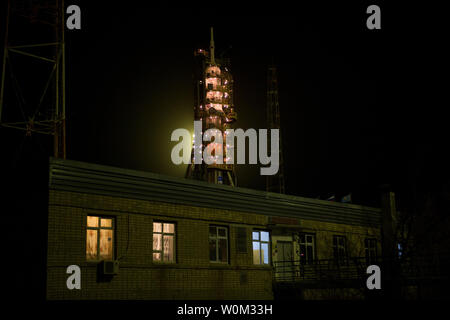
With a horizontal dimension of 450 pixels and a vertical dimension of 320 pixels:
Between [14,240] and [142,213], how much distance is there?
4.74m

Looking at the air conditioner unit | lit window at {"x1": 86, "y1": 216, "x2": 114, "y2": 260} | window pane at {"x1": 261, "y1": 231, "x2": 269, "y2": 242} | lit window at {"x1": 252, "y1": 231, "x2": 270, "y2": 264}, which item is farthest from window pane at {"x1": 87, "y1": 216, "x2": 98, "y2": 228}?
window pane at {"x1": 261, "y1": 231, "x2": 269, "y2": 242}

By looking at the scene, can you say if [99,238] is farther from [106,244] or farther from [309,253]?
[309,253]

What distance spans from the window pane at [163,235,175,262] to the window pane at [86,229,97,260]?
3126mm

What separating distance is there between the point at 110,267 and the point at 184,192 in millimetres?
4868

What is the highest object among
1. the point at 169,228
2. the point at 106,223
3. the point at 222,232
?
the point at 106,223

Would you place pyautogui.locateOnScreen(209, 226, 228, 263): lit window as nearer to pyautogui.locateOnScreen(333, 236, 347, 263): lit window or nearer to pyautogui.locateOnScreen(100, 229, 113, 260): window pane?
pyautogui.locateOnScreen(100, 229, 113, 260): window pane

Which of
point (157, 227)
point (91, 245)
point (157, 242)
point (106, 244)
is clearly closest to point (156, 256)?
point (157, 242)

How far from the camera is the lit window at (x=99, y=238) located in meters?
19.5

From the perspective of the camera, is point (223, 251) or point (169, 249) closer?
point (169, 249)

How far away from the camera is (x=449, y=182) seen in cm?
2714

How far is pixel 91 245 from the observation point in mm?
19547

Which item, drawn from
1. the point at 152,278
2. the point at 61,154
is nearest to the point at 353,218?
the point at 152,278

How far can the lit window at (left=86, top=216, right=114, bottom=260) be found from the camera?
1953 cm

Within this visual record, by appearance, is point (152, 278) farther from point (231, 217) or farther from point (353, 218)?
point (353, 218)
